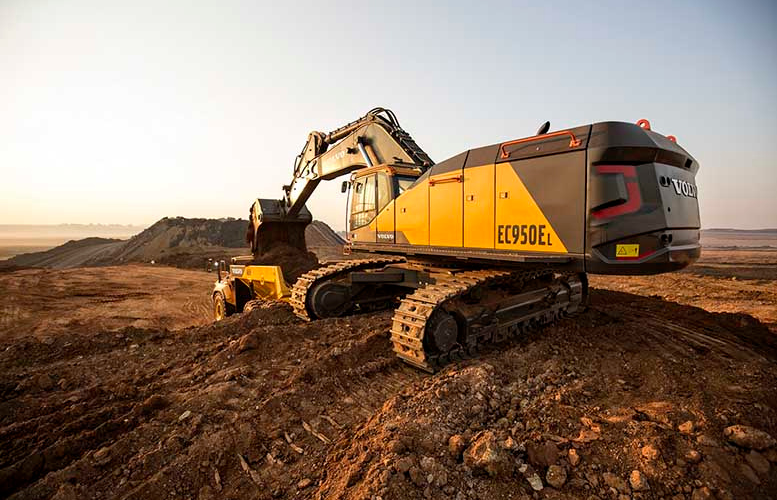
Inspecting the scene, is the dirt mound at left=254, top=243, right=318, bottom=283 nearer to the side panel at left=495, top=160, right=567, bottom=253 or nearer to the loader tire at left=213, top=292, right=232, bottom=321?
the loader tire at left=213, top=292, right=232, bottom=321

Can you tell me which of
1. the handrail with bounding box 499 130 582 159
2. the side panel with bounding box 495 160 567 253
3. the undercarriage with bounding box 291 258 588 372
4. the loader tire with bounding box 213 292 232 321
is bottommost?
the loader tire with bounding box 213 292 232 321

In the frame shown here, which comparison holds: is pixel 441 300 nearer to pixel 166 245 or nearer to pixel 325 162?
pixel 325 162

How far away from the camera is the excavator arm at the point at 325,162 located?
8250 millimetres

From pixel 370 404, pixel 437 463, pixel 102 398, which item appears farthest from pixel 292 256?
pixel 437 463

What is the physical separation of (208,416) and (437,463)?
7.99 feet

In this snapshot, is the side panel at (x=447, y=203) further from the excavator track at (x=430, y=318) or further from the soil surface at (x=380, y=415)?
the soil surface at (x=380, y=415)

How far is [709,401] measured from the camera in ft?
11.8

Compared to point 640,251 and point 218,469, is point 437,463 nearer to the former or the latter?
point 218,469

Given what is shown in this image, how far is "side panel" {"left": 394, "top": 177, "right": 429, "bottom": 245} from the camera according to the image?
5.89 meters

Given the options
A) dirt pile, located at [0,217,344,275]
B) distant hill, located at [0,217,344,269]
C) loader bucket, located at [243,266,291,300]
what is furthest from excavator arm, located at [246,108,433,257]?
distant hill, located at [0,217,344,269]

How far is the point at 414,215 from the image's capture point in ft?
19.9

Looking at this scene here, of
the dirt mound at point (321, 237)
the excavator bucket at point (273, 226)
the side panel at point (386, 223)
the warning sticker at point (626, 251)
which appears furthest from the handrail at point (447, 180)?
the dirt mound at point (321, 237)

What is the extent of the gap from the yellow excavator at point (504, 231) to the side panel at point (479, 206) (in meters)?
0.01

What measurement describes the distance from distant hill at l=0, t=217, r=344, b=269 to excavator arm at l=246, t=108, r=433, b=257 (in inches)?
776
